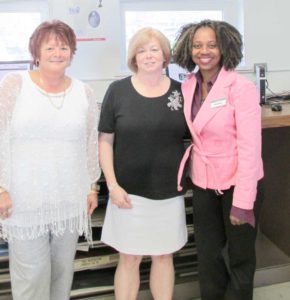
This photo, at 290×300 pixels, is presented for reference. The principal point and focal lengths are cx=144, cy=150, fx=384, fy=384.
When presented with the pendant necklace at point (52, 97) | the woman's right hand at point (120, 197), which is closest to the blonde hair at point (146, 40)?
the pendant necklace at point (52, 97)

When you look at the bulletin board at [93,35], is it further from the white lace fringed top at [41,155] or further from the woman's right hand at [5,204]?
the woman's right hand at [5,204]

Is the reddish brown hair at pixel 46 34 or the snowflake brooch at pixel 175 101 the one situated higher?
the reddish brown hair at pixel 46 34

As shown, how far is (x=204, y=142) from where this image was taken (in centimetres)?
153

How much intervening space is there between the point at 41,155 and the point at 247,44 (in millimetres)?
1785

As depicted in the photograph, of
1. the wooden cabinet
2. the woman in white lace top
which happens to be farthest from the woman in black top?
the wooden cabinet

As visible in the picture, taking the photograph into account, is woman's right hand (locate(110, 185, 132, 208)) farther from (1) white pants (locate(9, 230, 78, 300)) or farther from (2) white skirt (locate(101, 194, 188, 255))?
(1) white pants (locate(9, 230, 78, 300))

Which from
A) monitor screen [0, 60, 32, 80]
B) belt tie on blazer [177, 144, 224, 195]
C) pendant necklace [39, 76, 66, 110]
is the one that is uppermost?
monitor screen [0, 60, 32, 80]

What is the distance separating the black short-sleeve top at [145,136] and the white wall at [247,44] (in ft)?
2.79

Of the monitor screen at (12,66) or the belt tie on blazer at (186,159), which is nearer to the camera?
the belt tie on blazer at (186,159)

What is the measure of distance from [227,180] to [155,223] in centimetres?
34

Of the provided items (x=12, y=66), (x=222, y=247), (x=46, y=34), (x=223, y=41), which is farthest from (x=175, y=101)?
(x=12, y=66)

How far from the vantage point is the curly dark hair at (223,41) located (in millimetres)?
1485

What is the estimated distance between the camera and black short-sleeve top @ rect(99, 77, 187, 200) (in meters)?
1.50

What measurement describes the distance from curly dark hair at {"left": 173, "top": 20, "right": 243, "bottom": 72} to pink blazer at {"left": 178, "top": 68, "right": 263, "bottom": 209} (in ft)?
0.16
